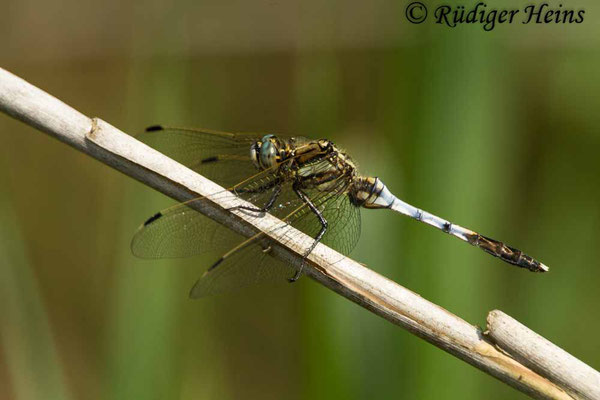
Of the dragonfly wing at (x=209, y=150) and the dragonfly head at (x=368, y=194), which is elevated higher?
the dragonfly wing at (x=209, y=150)

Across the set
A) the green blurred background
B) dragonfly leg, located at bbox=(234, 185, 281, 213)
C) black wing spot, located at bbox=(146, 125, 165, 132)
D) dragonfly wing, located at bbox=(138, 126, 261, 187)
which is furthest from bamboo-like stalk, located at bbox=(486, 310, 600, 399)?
black wing spot, located at bbox=(146, 125, 165, 132)

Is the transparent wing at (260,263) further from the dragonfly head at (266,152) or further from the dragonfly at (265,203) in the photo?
the dragonfly head at (266,152)

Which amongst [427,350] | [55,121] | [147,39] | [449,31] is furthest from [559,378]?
[147,39]

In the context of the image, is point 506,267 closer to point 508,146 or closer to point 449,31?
point 508,146

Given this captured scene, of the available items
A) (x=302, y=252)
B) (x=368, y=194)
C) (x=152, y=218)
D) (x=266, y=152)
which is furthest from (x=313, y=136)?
(x=302, y=252)

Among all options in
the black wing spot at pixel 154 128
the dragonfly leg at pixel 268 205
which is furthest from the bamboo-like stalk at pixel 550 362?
the black wing spot at pixel 154 128

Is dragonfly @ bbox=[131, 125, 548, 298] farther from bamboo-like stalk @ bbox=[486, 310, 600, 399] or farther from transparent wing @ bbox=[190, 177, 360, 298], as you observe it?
bamboo-like stalk @ bbox=[486, 310, 600, 399]
